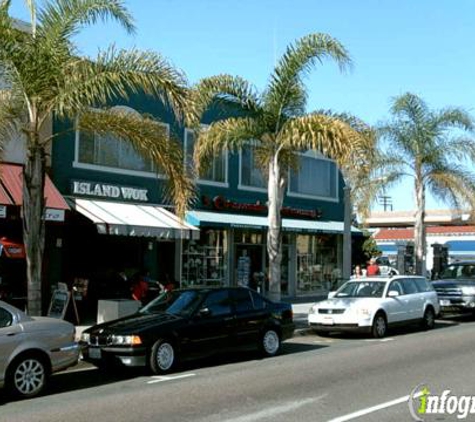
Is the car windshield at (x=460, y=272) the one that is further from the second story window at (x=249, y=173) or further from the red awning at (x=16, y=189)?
the red awning at (x=16, y=189)

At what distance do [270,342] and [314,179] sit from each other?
16585mm

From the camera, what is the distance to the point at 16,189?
16625 millimetres

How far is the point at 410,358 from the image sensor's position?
40.9 ft

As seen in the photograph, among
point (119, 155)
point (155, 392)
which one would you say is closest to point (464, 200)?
point (119, 155)

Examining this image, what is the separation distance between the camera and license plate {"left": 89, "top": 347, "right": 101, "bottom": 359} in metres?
11.0

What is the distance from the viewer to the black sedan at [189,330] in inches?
427

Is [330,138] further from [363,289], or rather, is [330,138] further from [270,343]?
[270,343]

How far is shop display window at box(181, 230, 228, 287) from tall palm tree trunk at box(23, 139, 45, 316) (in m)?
10.9

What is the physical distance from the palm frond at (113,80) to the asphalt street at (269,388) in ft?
15.1

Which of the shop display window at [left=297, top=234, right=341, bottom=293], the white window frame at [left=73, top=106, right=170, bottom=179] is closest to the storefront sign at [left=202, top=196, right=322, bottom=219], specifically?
the shop display window at [left=297, top=234, right=341, bottom=293]

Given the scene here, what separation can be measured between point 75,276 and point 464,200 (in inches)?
551

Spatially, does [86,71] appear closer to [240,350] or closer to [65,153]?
[240,350]

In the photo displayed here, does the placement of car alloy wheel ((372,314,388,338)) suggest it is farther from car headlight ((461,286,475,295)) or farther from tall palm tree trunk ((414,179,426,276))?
tall palm tree trunk ((414,179,426,276))
